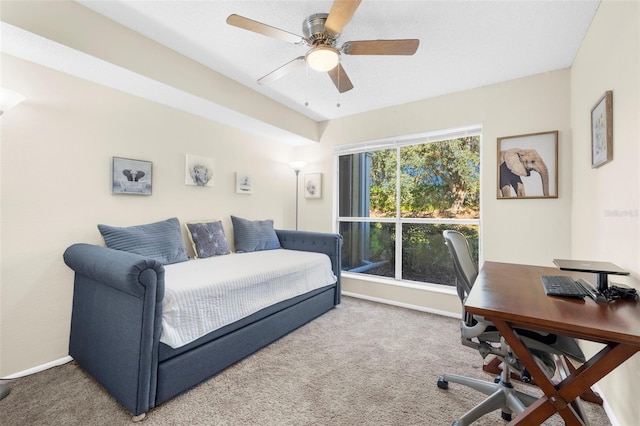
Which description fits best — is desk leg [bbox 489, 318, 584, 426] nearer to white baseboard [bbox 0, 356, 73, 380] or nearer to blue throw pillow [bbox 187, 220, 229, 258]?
blue throw pillow [bbox 187, 220, 229, 258]

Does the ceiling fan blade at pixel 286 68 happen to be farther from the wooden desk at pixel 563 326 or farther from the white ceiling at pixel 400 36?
the wooden desk at pixel 563 326

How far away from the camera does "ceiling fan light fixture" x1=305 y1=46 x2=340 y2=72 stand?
5.87ft

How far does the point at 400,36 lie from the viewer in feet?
6.95

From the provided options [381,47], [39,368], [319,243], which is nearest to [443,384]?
[319,243]

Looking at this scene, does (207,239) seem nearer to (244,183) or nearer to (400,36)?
(244,183)

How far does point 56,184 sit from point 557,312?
303 centimetres

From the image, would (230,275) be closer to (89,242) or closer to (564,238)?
(89,242)

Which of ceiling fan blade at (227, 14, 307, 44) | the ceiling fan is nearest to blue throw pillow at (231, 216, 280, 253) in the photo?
the ceiling fan

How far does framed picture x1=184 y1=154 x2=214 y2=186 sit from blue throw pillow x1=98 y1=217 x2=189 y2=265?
51 centimetres

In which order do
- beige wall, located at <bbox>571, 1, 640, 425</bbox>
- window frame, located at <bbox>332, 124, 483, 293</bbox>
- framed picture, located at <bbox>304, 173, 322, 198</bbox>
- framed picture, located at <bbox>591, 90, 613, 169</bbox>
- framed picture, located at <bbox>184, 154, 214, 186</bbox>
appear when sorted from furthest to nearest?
framed picture, located at <bbox>304, 173, 322, 198</bbox> → window frame, located at <bbox>332, 124, 483, 293</bbox> → framed picture, located at <bbox>184, 154, 214, 186</bbox> → framed picture, located at <bbox>591, 90, 613, 169</bbox> → beige wall, located at <bbox>571, 1, 640, 425</bbox>

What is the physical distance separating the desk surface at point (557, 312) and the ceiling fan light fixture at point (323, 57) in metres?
1.59

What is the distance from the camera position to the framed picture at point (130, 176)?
2.36m

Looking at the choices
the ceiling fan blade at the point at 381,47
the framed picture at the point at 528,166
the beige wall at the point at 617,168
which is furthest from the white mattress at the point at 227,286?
the beige wall at the point at 617,168

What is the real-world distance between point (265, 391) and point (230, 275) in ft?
2.66
